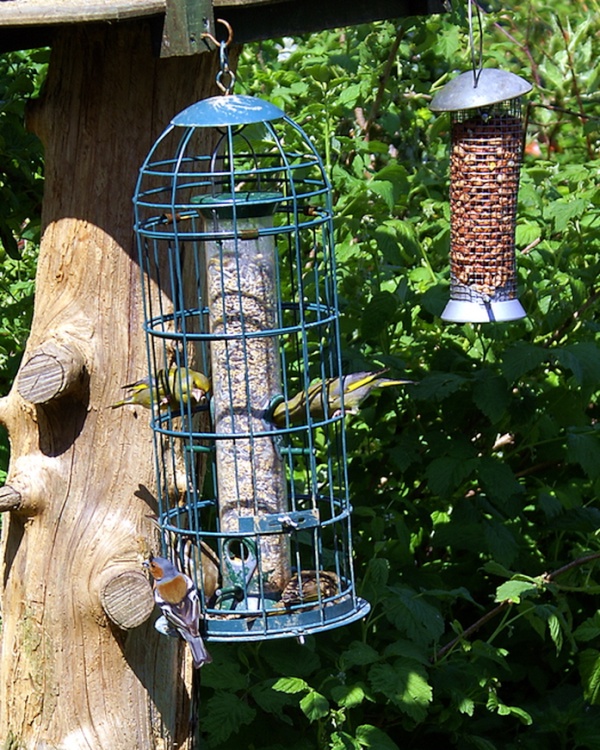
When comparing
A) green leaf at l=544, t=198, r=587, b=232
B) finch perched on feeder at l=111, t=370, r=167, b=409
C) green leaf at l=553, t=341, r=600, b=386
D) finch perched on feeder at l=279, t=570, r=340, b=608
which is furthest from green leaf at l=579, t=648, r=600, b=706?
finch perched on feeder at l=111, t=370, r=167, b=409

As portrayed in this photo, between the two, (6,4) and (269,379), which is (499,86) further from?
(6,4)

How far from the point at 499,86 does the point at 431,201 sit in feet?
4.90

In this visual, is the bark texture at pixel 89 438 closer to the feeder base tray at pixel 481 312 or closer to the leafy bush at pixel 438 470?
the leafy bush at pixel 438 470

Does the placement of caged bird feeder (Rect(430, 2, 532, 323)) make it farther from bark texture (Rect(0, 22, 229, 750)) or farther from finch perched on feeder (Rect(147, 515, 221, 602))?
finch perched on feeder (Rect(147, 515, 221, 602))

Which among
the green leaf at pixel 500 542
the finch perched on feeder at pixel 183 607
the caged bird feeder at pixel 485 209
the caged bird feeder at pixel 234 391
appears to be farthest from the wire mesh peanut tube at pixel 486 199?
the finch perched on feeder at pixel 183 607

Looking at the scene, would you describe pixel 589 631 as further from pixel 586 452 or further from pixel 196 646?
pixel 196 646

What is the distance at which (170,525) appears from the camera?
10.3ft

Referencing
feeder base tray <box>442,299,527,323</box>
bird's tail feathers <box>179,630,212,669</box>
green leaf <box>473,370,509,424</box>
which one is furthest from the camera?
green leaf <box>473,370,509,424</box>

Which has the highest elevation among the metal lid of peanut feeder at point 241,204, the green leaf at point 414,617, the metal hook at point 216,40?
the metal hook at point 216,40

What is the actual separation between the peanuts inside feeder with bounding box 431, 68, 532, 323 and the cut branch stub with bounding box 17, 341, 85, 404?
1122 millimetres

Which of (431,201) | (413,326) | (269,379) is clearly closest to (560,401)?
(413,326)

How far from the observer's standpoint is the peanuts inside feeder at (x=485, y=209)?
146 inches

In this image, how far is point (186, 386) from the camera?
3.02m

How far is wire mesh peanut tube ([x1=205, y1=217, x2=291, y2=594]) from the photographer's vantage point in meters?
3.00
